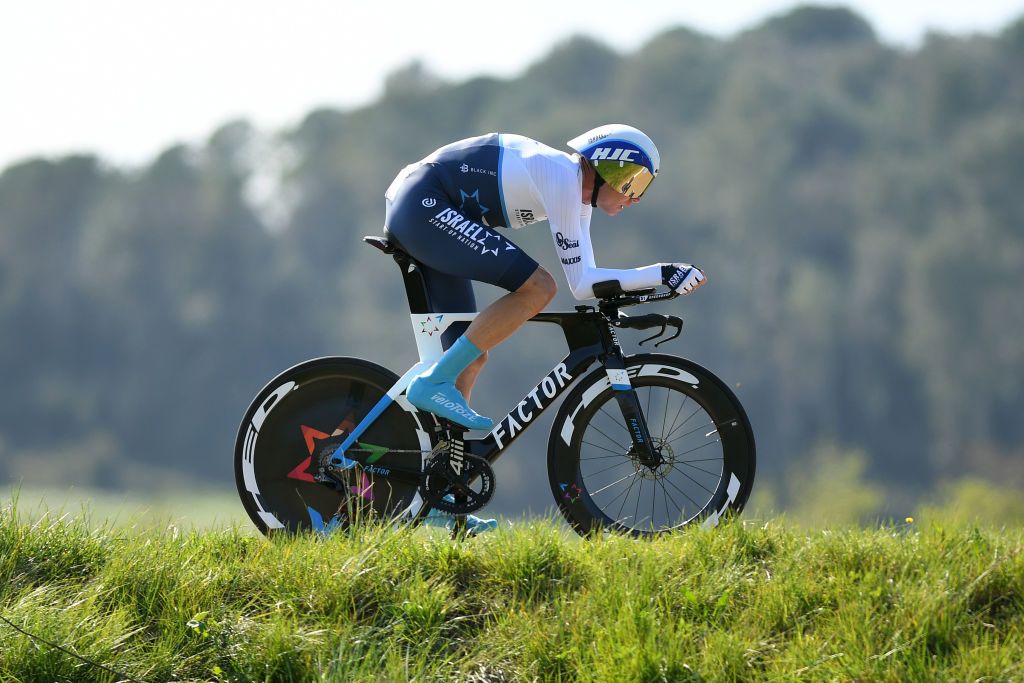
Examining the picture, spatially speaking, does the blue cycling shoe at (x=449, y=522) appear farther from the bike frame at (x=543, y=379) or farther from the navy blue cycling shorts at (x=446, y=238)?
the navy blue cycling shorts at (x=446, y=238)

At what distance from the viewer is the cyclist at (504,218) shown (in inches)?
240

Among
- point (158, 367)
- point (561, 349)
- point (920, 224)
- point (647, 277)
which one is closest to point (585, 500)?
point (647, 277)

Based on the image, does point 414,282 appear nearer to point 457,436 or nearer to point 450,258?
point 450,258

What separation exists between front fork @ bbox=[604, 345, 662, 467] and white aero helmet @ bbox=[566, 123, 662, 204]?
0.78 metres

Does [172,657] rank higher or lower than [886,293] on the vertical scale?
lower

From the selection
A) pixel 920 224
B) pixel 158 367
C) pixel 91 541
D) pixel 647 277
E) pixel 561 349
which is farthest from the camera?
pixel 158 367

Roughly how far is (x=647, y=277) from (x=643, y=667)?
2006mm

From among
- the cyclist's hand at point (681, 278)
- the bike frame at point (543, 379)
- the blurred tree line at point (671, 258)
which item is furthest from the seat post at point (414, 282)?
the blurred tree line at point (671, 258)

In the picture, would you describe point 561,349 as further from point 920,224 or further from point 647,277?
point 647,277

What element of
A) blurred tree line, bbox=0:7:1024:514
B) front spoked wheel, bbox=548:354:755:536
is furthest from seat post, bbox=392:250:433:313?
blurred tree line, bbox=0:7:1024:514

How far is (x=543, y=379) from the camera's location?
636cm

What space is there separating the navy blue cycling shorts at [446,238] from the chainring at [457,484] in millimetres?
743

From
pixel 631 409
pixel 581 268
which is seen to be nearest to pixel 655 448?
pixel 631 409

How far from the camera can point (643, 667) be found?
4.77 meters
